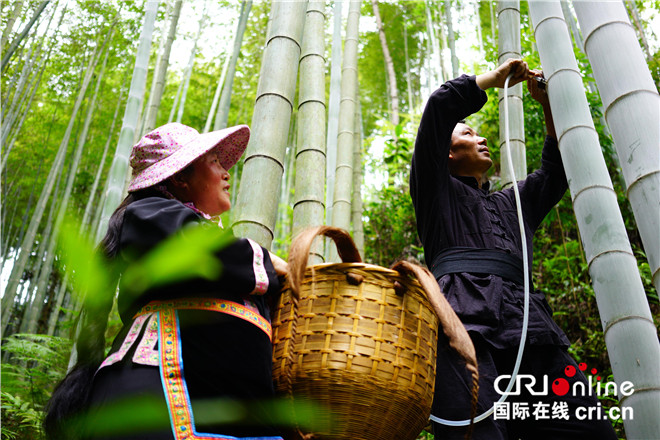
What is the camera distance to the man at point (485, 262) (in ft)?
4.42

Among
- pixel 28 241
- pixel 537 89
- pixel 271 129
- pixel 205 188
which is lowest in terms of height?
pixel 205 188

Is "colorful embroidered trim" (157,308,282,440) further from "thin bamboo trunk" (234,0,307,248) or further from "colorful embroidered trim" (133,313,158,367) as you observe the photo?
"thin bamboo trunk" (234,0,307,248)

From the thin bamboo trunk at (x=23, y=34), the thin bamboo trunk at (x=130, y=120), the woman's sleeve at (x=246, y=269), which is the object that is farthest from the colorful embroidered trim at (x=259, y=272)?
the thin bamboo trunk at (x=23, y=34)

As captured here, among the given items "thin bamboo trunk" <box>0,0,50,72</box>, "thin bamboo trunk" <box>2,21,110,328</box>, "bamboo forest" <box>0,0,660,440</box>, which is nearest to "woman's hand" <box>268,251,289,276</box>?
"bamboo forest" <box>0,0,660,440</box>

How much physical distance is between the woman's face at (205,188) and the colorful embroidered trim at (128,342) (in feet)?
0.95

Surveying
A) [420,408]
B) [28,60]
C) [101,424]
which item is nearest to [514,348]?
[420,408]

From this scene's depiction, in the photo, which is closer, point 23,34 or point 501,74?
point 501,74

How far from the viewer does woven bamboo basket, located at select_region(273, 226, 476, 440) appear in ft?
3.26

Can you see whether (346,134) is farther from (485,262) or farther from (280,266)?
(280,266)

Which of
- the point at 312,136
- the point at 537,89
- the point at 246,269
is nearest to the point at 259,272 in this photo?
the point at 246,269

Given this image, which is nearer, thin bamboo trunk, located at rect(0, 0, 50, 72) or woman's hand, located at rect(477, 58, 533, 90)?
woman's hand, located at rect(477, 58, 533, 90)

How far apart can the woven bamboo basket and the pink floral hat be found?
12.4 inches

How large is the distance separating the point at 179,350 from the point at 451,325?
0.45 m

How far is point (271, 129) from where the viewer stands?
1682 millimetres
